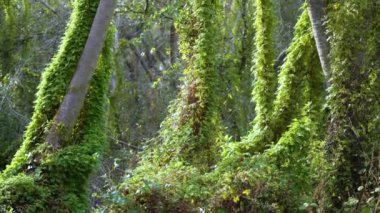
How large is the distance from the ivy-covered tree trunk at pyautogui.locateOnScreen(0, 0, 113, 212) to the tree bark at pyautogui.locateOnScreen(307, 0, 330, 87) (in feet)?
11.5

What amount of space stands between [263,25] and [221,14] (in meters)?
1.00

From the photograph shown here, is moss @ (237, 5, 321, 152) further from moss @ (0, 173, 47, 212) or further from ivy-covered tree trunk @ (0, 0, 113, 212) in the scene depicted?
moss @ (0, 173, 47, 212)

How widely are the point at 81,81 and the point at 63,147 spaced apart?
1.11 m

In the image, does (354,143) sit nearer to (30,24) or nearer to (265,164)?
(265,164)

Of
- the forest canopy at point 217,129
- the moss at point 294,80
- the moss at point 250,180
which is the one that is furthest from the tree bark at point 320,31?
the moss at point 294,80

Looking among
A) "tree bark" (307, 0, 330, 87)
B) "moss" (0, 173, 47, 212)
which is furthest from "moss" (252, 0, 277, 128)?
"moss" (0, 173, 47, 212)

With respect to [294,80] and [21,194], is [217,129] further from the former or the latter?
[21,194]

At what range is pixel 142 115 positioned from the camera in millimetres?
22422

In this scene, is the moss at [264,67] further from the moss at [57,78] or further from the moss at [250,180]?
the moss at [57,78]

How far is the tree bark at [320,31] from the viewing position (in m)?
8.41

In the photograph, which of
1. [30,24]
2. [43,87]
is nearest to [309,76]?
[43,87]

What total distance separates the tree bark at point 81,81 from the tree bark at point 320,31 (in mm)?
3316

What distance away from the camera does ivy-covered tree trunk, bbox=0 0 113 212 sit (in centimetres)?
869

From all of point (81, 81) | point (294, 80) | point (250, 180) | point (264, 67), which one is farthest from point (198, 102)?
point (250, 180)
